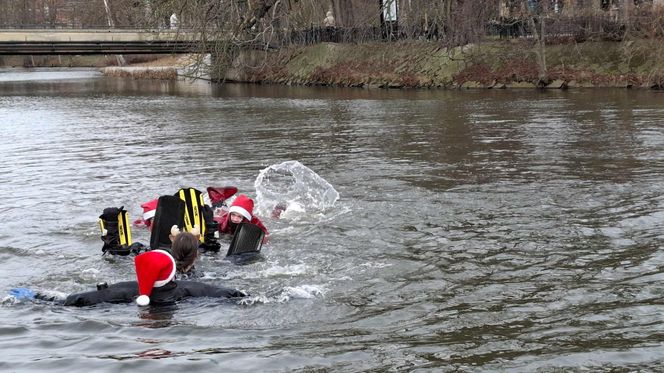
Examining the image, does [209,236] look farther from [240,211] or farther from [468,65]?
[468,65]

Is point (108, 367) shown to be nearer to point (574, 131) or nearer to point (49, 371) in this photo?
point (49, 371)

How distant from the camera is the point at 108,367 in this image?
648 cm

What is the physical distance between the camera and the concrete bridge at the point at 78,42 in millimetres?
57375

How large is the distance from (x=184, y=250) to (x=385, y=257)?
2261 millimetres

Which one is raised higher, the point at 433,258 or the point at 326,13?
the point at 326,13

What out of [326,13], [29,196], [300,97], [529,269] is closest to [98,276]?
[529,269]

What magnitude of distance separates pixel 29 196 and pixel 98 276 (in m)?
5.54

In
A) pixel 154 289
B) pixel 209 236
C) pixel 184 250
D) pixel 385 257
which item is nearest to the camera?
pixel 154 289

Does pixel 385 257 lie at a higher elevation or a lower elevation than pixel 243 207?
lower

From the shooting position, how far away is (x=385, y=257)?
9508 millimetres

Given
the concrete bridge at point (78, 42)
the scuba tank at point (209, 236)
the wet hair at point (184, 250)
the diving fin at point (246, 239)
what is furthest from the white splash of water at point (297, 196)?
the concrete bridge at point (78, 42)

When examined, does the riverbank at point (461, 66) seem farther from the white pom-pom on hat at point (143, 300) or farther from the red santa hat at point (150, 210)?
the white pom-pom on hat at point (143, 300)

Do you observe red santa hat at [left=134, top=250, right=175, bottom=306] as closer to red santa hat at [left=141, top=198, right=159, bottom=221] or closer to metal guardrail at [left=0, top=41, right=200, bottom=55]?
red santa hat at [left=141, top=198, right=159, bottom=221]

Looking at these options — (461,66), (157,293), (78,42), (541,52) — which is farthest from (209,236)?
(78,42)
